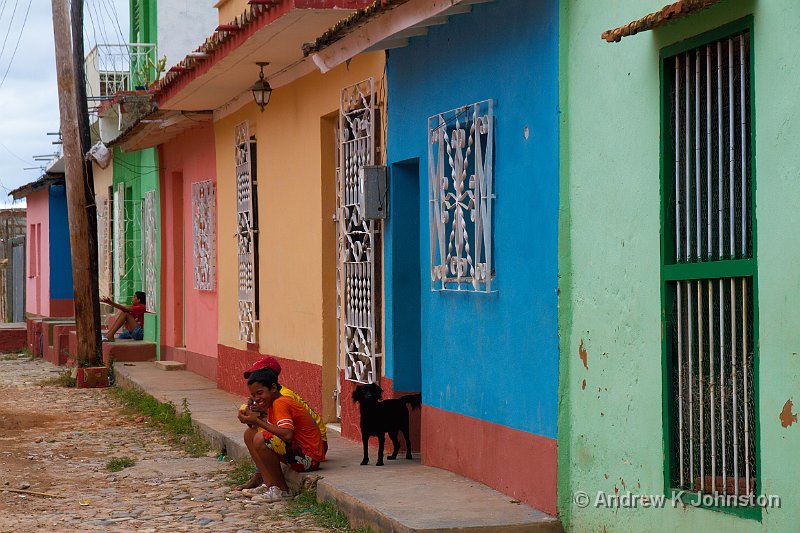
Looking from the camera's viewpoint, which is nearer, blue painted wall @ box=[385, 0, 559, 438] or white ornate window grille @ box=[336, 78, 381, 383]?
blue painted wall @ box=[385, 0, 559, 438]

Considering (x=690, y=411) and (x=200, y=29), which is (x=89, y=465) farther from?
(x=200, y=29)

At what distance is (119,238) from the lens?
21375mm

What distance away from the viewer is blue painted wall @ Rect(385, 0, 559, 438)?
21.8ft

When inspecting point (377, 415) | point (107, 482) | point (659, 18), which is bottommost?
point (107, 482)

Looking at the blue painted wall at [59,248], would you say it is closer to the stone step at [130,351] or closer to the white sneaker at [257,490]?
the stone step at [130,351]

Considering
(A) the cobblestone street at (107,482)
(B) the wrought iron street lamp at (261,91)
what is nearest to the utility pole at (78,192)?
(A) the cobblestone street at (107,482)

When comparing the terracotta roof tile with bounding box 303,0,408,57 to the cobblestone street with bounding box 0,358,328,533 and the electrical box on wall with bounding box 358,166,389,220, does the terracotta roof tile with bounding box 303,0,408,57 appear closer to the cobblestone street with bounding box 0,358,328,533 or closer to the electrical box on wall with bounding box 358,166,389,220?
the electrical box on wall with bounding box 358,166,389,220

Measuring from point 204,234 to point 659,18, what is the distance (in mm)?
11170

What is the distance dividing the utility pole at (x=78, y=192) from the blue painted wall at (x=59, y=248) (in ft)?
34.5

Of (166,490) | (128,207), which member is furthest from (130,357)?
(166,490)

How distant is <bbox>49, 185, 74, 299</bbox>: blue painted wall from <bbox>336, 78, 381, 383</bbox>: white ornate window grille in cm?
1805

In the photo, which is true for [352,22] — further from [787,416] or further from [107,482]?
[787,416]

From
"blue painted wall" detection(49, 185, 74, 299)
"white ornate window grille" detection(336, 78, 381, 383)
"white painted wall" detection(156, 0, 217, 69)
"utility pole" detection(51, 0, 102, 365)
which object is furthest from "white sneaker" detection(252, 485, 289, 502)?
"blue painted wall" detection(49, 185, 74, 299)

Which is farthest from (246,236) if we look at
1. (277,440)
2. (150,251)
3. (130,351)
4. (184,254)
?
(150,251)
